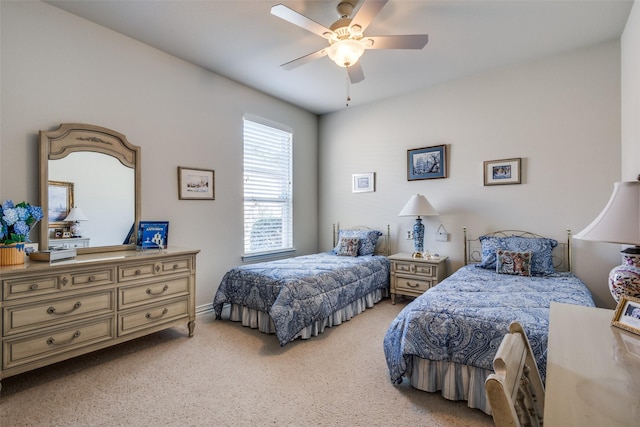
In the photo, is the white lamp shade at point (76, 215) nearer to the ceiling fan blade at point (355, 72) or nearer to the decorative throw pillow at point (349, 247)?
the ceiling fan blade at point (355, 72)

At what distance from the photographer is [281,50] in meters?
3.18

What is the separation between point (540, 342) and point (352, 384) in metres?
1.21

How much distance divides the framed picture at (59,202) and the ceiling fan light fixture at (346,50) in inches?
97.9

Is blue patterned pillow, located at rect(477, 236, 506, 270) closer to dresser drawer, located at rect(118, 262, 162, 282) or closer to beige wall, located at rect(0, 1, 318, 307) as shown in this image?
beige wall, located at rect(0, 1, 318, 307)

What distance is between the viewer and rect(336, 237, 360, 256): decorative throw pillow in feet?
14.1

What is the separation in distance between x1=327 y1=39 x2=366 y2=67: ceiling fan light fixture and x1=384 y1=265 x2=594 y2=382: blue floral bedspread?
6.27 feet

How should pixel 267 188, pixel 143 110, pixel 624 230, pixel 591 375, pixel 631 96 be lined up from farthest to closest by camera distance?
pixel 267 188, pixel 143 110, pixel 631 96, pixel 624 230, pixel 591 375

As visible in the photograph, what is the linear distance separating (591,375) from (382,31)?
2.93 meters

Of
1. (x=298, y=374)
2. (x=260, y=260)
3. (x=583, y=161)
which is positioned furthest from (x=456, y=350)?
(x=260, y=260)

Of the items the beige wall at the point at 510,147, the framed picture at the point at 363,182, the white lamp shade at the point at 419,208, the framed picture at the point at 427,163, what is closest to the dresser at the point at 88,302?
the white lamp shade at the point at 419,208

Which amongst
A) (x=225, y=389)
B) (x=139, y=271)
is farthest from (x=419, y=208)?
(x=139, y=271)

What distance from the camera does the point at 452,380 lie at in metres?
1.96

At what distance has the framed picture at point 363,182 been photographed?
473cm

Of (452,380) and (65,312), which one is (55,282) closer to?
(65,312)
